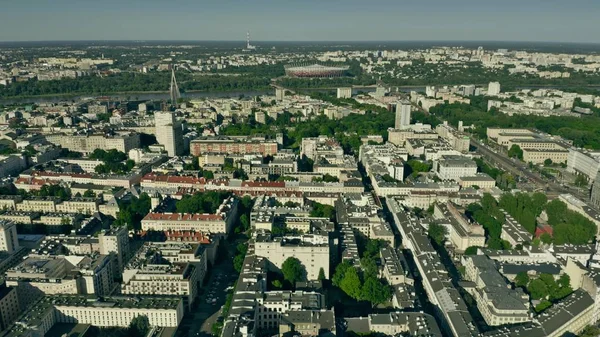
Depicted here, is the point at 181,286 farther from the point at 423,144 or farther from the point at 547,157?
the point at 547,157

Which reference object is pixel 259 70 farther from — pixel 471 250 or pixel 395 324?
pixel 395 324

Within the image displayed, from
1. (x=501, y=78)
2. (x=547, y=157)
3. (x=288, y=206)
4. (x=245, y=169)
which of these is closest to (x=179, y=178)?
(x=245, y=169)

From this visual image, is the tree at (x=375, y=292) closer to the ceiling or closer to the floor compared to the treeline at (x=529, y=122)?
closer to the floor

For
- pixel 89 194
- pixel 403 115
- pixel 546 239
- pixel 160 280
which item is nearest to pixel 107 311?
pixel 160 280

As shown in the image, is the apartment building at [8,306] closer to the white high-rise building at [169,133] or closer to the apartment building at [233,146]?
the white high-rise building at [169,133]

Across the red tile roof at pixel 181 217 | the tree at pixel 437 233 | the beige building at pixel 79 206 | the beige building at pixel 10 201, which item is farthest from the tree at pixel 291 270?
the beige building at pixel 10 201

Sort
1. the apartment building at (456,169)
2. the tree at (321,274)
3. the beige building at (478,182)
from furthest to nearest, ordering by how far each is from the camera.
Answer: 1. the apartment building at (456,169)
2. the beige building at (478,182)
3. the tree at (321,274)

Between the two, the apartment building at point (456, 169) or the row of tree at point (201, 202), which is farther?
the apartment building at point (456, 169)

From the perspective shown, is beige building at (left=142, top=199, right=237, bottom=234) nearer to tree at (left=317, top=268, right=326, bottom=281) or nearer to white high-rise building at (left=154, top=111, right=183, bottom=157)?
tree at (left=317, top=268, right=326, bottom=281)
